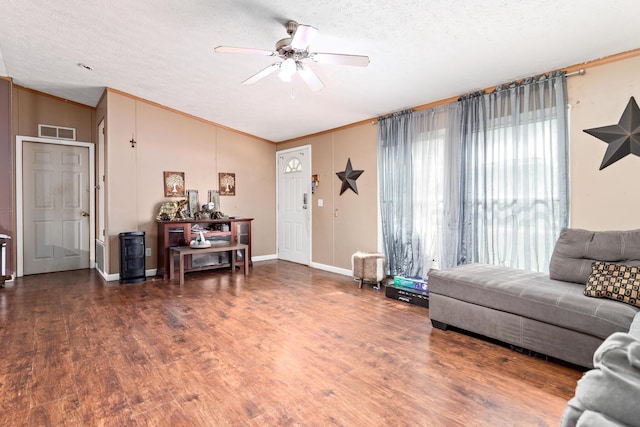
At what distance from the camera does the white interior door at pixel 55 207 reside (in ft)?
17.4

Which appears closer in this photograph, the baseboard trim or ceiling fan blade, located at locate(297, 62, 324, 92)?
ceiling fan blade, located at locate(297, 62, 324, 92)

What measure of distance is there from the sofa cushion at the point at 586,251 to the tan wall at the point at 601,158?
1.06 feet

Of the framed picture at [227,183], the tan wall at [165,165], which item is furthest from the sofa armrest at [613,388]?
the framed picture at [227,183]

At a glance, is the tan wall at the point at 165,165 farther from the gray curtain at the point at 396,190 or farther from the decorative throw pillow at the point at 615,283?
the decorative throw pillow at the point at 615,283

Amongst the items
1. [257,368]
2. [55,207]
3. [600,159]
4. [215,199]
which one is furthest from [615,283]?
[55,207]

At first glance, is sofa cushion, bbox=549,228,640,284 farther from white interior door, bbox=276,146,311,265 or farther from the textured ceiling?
white interior door, bbox=276,146,311,265

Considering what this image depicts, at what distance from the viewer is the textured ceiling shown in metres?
2.45

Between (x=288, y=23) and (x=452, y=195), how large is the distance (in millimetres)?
2584

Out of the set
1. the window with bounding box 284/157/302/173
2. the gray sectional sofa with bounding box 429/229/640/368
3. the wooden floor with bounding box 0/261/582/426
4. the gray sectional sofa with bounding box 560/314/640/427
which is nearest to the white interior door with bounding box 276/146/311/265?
the window with bounding box 284/157/302/173

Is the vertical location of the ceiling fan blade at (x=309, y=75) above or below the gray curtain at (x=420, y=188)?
above

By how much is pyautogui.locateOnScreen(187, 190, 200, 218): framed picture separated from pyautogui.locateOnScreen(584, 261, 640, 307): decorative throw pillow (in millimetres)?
5295

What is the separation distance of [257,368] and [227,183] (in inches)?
173

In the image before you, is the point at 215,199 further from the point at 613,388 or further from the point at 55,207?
the point at 613,388

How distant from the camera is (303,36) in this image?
236 cm
